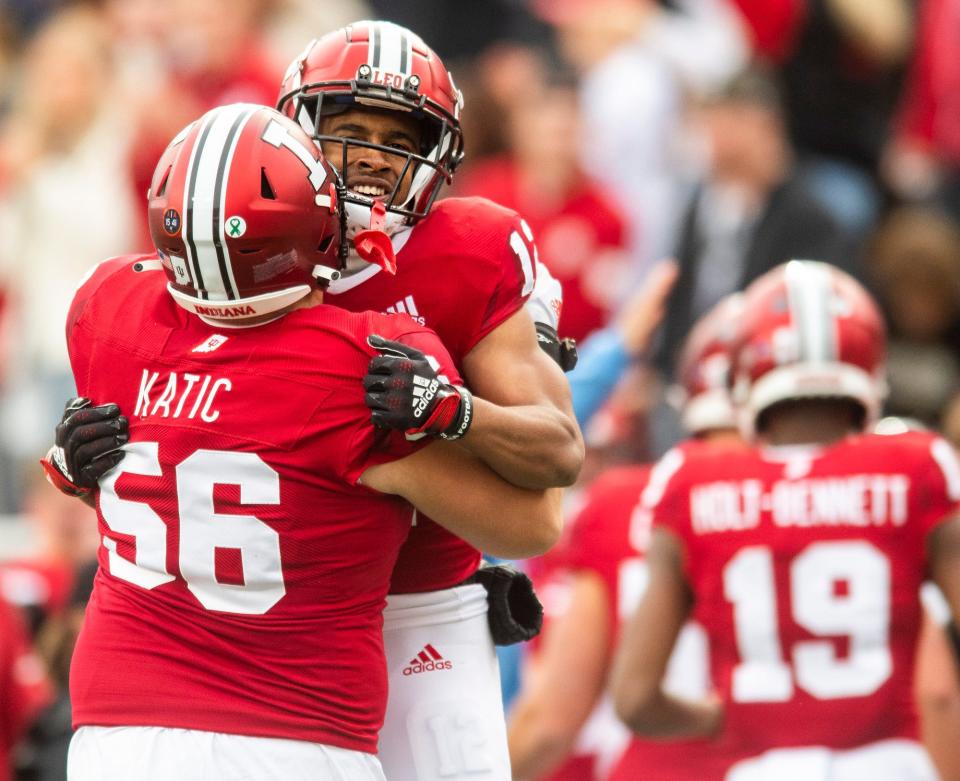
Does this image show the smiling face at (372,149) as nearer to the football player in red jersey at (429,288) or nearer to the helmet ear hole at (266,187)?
the football player in red jersey at (429,288)

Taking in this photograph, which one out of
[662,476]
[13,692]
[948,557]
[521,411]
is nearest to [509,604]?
[521,411]

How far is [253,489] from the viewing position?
3.56m

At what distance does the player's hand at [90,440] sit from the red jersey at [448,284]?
58cm

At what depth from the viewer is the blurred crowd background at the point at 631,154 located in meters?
8.83

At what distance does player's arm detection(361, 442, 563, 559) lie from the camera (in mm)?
3594

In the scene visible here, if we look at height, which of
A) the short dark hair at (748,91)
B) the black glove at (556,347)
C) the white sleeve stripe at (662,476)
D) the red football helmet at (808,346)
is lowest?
the white sleeve stripe at (662,476)

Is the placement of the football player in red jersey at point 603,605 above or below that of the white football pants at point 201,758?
above

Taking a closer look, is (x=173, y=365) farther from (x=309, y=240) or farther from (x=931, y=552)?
(x=931, y=552)

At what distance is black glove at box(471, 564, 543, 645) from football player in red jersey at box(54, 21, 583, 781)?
1.6 inches

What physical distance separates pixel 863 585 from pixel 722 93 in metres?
4.67

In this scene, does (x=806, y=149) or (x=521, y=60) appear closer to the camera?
(x=806, y=149)

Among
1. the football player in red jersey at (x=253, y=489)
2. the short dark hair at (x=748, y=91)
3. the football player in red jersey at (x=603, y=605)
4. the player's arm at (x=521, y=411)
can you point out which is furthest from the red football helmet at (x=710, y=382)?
the short dark hair at (x=748, y=91)

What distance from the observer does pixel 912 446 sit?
468 centimetres

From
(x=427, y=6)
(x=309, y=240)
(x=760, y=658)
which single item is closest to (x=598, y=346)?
(x=760, y=658)
